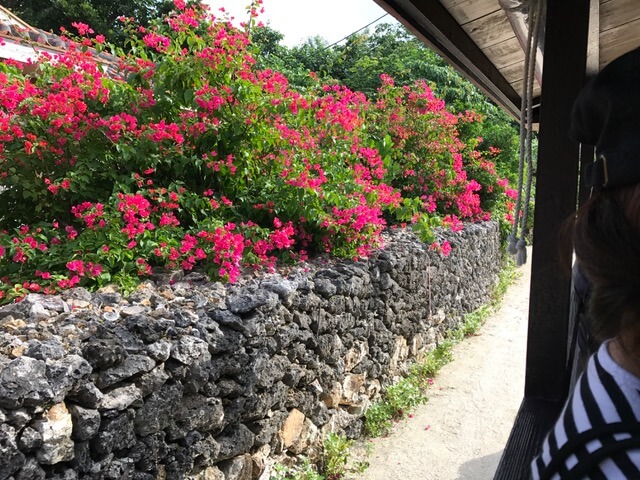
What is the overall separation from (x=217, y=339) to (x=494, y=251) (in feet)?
23.5

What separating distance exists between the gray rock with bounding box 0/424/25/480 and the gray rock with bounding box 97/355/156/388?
37cm

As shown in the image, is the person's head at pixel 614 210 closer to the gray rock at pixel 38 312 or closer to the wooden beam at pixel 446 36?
the wooden beam at pixel 446 36

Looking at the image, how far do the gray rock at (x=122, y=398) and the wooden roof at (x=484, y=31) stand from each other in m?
1.63

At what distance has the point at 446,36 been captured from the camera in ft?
5.48

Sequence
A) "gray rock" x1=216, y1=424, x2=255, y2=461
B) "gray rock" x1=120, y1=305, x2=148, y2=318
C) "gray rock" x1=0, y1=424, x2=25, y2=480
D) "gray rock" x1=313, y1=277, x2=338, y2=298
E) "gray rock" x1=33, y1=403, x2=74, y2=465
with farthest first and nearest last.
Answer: "gray rock" x1=313, y1=277, x2=338, y2=298
"gray rock" x1=216, y1=424, x2=255, y2=461
"gray rock" x1=120, y1=305, x2=148, y2=318
"gray rock" x1=33, y1=403, x2=74, y2=465
"gray rock" x1=0, y1=424, x2=25, y2=480

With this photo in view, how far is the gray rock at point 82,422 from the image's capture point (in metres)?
1.70

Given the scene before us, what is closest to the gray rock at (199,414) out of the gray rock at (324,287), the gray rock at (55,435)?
the gray rock at (55,435)

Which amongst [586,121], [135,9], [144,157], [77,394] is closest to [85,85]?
[144,157]

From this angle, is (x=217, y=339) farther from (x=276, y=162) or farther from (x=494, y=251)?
(x=494, y=251)

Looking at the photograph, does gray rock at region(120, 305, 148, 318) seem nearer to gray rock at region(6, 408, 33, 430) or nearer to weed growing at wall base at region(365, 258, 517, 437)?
gray rock at region(6, 408, 33, 430)

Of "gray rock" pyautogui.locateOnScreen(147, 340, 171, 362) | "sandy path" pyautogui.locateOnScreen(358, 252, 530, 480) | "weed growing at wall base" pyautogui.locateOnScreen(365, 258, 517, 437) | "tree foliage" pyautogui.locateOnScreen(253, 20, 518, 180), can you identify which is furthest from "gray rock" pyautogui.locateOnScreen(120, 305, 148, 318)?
"tree foliage" pyautogui.locateOnScreen(253, 20, 518, 180)

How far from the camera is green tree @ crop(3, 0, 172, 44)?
1542 centimetres

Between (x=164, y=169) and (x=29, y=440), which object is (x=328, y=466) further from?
(x=164, y=169)

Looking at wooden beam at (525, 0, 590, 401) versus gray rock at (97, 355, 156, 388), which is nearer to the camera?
wooden beam at (525, 0, 590, 401)
